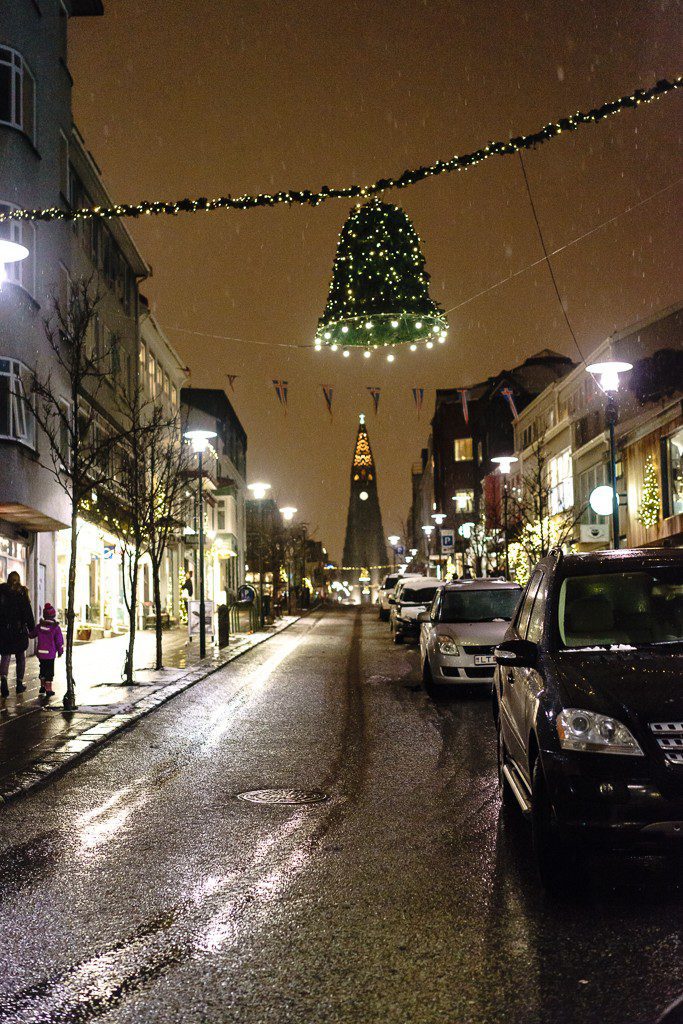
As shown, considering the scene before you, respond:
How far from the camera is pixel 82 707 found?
15.5m

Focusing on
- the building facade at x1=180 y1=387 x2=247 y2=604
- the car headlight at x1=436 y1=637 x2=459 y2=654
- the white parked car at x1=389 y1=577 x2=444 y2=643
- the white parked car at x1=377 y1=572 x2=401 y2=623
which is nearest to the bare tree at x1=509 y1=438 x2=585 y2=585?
the white parked car at x1=389 y1=577 x2=444 y2=643

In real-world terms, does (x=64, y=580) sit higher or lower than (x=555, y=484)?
lower

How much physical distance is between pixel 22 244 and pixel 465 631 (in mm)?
14108

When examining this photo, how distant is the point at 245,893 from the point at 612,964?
211 cm

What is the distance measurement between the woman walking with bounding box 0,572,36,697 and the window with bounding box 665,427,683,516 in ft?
67.5

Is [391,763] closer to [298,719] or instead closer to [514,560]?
[298,719]

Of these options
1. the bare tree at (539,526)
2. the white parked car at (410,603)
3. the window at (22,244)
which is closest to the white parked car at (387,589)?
the bare tree at (539,526)

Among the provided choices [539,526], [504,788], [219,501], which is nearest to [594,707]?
[504,788]

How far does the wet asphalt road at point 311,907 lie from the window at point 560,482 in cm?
4090

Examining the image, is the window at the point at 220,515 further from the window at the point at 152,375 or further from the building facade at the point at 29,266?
the building facade at the point at 29,266

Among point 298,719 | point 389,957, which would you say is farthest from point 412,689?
point 389,957

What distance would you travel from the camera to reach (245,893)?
6059 millimetres

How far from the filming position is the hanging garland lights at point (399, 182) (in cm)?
981

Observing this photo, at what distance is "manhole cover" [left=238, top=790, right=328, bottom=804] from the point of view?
8.74 m
